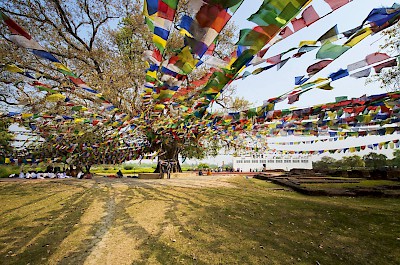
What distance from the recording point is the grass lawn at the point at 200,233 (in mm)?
3033

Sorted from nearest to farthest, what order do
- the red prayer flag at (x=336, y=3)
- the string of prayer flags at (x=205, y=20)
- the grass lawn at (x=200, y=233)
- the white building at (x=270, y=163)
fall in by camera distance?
the string of prayer flags at (x=205, y=20) → the red prayer flag at (x=336, y=3) → the grass lawn at (x=200, y=233) → the white building at (x=270, y=163)

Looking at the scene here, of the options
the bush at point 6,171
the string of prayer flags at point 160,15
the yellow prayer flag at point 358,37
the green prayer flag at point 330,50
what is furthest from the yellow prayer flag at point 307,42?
the bush at point 6,171

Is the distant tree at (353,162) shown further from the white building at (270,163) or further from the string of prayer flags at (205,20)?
the string of prayer flags at (205,20)

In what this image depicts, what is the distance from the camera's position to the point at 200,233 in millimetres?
3918

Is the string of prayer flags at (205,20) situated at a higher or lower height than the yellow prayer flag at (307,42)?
lower

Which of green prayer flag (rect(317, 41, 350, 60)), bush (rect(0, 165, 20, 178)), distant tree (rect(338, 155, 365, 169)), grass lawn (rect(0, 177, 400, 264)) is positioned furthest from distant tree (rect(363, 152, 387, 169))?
bush (rect(0, 165, 20, 178))

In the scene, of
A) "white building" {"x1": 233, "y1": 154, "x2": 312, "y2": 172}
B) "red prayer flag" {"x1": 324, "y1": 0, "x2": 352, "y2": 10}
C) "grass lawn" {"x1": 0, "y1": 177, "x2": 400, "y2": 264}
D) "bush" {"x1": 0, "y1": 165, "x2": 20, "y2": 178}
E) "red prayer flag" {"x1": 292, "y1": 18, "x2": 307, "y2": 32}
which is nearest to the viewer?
"red prayer flag" {"x1": 324, "y1": 0, "x2": 352, "y2": 10}

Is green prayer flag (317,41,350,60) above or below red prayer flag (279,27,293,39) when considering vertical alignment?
below

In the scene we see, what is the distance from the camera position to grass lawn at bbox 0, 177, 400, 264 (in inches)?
119

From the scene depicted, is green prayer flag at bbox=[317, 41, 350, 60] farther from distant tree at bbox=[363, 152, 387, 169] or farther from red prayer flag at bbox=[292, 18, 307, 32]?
distant tree at bbox=[363, 152, 387, 169]

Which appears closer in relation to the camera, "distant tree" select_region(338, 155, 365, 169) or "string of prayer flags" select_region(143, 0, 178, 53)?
"string of prayer flags" select_region(143, 0, 178, 53)

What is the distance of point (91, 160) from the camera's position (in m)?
16.7

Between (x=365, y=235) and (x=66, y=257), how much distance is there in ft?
16.3

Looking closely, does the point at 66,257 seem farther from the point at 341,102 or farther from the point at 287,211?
the point at 341,102
